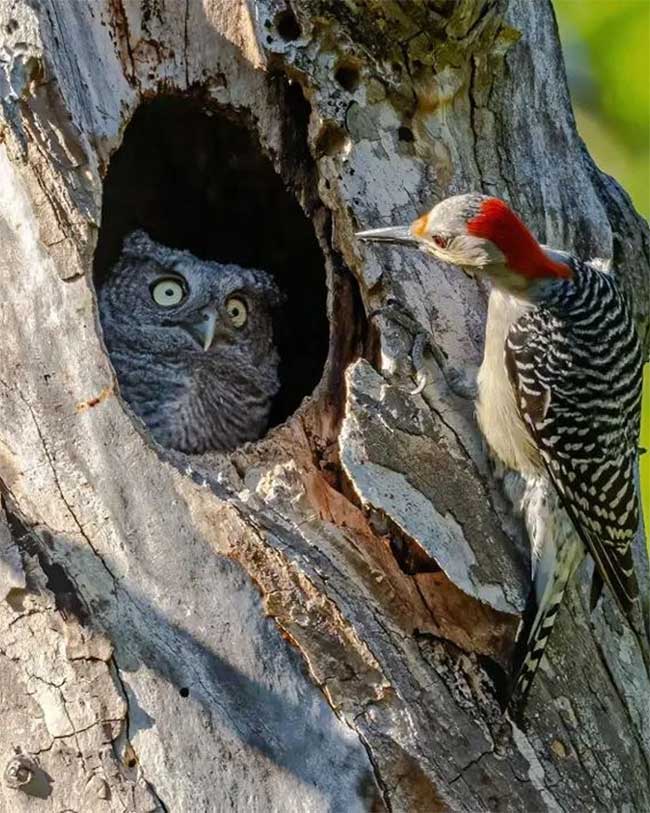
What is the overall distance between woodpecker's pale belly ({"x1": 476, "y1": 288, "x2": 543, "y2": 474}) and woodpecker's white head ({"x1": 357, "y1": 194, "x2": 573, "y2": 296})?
12 cm

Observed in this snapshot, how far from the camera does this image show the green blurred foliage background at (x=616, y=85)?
5461mm

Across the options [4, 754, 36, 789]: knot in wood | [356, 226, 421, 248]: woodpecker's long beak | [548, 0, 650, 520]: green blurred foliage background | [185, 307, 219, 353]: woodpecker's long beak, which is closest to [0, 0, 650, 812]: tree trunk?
[4, 754, 36, 789]: knot in wood

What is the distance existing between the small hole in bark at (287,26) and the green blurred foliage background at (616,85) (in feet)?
6.65

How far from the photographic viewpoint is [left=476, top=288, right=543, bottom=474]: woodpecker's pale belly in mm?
3543

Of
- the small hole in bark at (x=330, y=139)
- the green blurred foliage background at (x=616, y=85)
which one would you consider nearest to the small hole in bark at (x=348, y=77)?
the small hole in bark at (x=330, y=139)

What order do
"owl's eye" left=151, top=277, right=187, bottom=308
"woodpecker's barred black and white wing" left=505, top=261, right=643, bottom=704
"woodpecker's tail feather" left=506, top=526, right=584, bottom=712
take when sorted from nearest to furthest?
1. "woodpecker's tail feather" left=506, top=526, right=584, bottom=712
2. "woodpecker's barred black and white wing" left=505, top=261, right=643, bottom=704
3. "owl's eye" left=151, top=277, right=187, bottom=308

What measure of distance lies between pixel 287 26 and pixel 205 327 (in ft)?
4.75

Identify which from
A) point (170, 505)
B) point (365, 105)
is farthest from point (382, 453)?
point (365, 105)

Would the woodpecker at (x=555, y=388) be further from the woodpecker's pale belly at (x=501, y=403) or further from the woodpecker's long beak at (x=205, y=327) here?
the woodpecker's long beak at (x=205, y=327)

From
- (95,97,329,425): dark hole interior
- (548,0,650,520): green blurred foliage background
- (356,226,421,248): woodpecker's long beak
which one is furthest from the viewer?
(548,0,650,520): green blurred foliage background

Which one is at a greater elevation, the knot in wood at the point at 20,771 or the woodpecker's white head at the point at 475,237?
the woodpecker's white head at the point at 475,237

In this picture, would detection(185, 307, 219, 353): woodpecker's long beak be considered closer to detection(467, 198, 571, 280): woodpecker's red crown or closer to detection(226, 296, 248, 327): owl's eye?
detection(226, 296, 248, 327): owl's eye

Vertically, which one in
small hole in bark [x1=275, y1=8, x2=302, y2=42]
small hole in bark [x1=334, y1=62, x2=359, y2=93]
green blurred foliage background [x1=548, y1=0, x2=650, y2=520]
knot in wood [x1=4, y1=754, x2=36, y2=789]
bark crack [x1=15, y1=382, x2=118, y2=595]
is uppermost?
green blurred foliage background [x1=548, y1=0, x2=650, y2=520]

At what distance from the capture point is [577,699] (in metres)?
3.37
